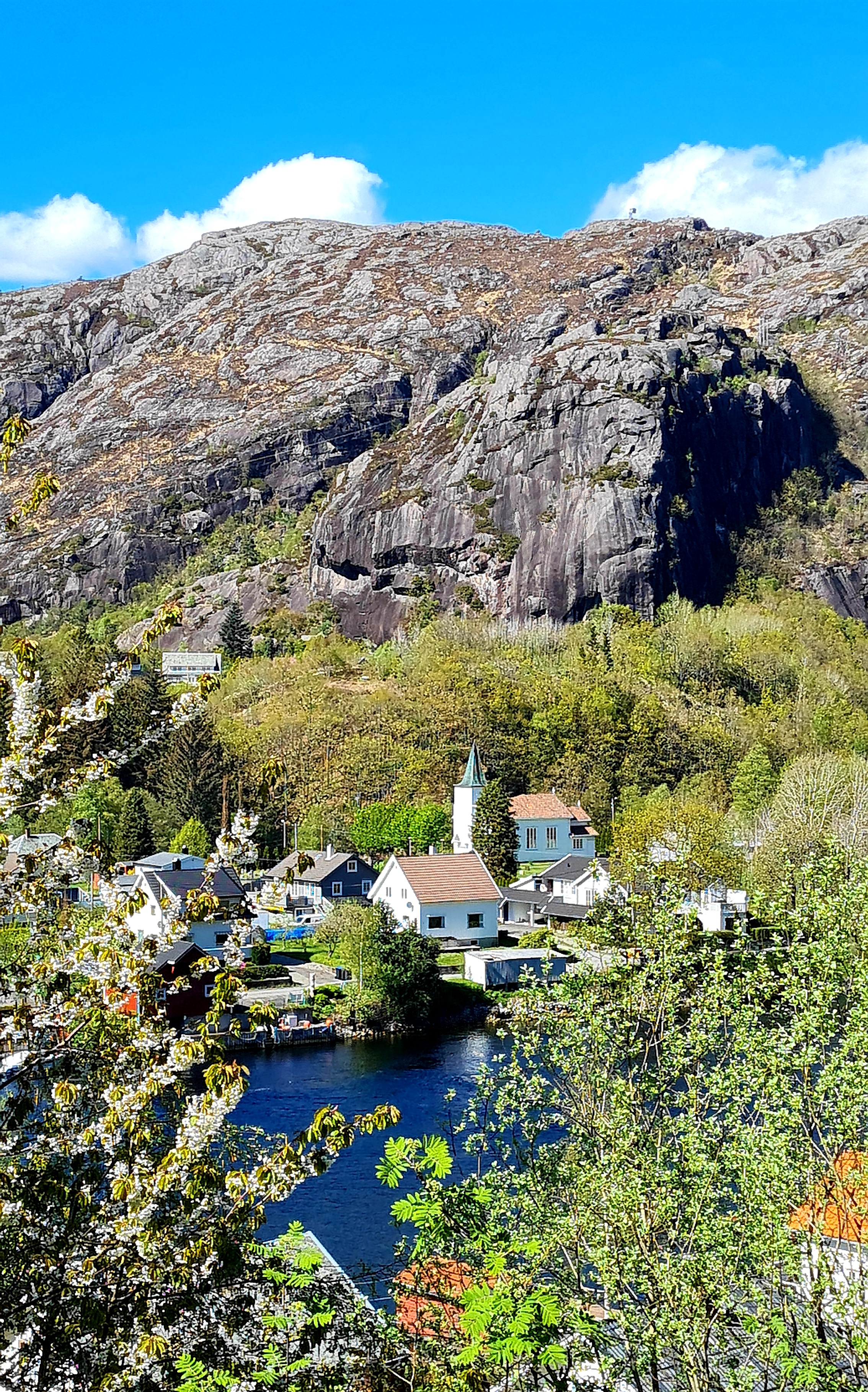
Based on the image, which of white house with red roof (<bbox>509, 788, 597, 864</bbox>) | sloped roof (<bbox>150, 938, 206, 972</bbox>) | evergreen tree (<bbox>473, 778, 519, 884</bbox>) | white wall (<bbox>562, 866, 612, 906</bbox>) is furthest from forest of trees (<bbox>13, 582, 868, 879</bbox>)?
sloped roof (<bbox>150, 938, 206, 972</bbox>)

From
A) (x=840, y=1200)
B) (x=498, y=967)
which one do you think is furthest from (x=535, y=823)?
(x=840, y=1200)

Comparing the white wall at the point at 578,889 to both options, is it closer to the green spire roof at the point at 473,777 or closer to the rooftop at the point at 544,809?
the green spire roof at the point at 473,777

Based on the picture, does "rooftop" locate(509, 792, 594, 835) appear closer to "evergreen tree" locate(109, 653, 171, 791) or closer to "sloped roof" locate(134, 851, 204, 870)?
"sloped roof" locate(134, 851, 204, 870)

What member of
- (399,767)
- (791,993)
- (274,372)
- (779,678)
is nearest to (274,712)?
(399,767)

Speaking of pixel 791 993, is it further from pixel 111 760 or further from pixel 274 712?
pixel 274 712

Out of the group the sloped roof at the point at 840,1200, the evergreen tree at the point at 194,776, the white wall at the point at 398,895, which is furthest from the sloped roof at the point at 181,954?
the sloped roof at the point at 840,1200

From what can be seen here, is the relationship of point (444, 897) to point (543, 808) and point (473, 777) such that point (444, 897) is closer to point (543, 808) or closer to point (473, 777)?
point (473, 777)
